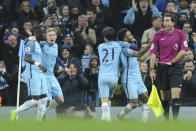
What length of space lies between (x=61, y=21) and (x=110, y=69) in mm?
6194

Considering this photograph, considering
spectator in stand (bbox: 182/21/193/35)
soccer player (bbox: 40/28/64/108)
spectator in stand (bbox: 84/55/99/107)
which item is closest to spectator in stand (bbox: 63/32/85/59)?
spectator in stand (bbox: 84/55/99/107)

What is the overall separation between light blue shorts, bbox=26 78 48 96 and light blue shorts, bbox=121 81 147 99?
6.10ft

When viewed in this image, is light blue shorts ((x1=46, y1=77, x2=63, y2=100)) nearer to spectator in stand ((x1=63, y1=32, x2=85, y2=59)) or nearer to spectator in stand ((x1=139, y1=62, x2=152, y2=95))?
spectator in stand ((x1=139, y1=62, x2=152, y2=95))

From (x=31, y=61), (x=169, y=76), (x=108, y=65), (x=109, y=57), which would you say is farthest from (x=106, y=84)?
(x=31, y=61)

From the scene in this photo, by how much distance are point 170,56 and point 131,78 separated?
5.68 feet

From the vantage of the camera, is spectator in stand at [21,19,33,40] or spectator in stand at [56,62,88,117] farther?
spectator in stand at [21,19,33,40]

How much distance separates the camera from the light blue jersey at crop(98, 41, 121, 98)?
1441 centimetres

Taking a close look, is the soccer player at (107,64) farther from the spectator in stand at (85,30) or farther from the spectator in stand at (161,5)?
the spectator in stand at (161,5)

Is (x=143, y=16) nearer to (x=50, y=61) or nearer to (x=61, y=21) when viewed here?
(x=61, y=21)

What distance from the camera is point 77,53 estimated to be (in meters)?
19.6

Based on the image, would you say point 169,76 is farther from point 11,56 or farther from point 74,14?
point 11,56

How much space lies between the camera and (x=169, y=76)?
13.6m

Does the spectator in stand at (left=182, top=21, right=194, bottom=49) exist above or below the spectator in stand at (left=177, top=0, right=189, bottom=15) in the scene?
below

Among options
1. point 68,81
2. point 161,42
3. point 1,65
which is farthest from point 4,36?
point 161,42
